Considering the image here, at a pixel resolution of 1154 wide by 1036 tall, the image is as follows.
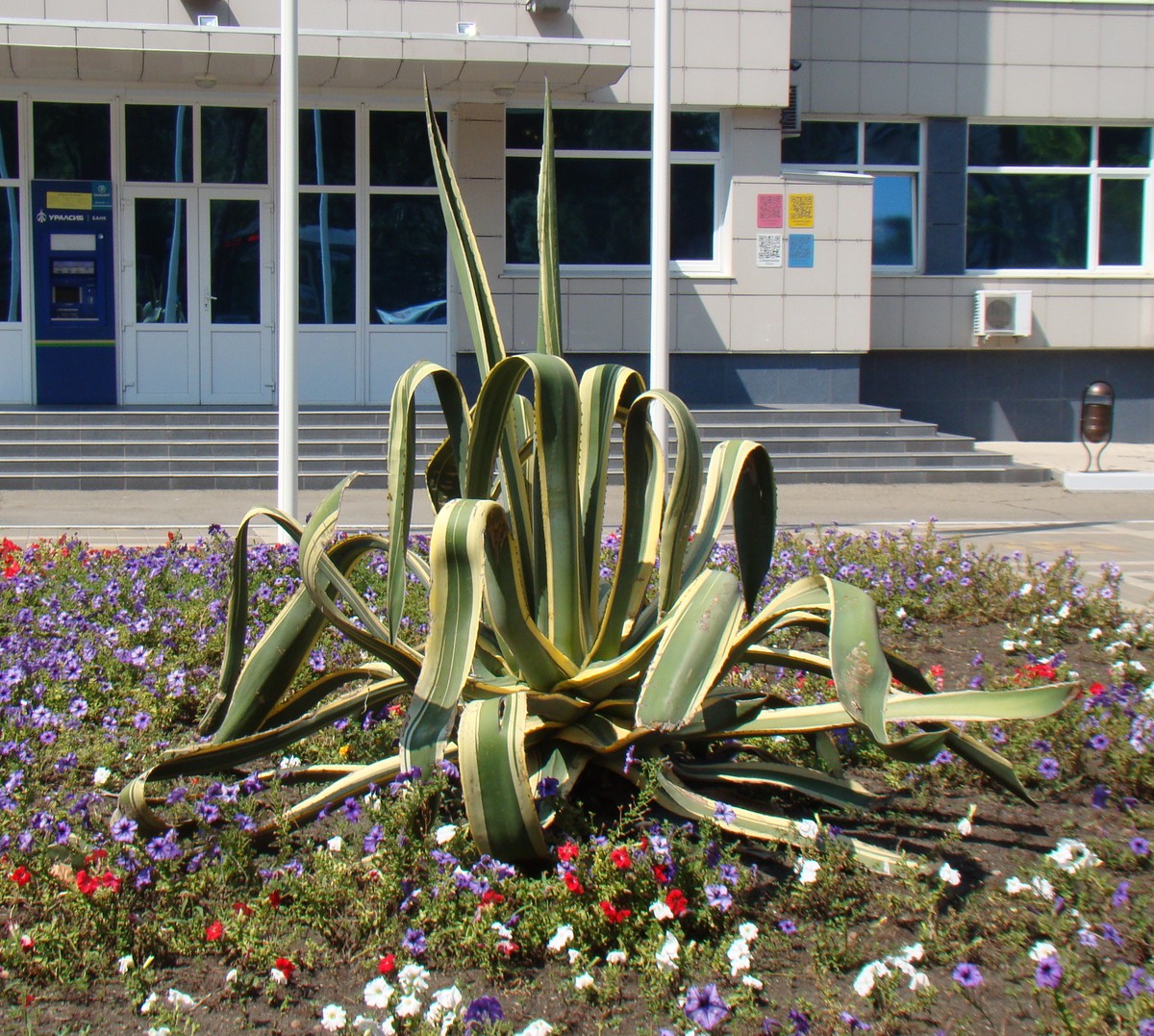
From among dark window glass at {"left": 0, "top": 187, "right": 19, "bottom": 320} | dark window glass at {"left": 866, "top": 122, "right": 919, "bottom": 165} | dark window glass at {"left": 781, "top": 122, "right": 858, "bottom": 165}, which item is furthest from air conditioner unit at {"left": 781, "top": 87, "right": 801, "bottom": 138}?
dark window glass at {"left": 0, "top": 187, "right": 19, "bottom": 320}

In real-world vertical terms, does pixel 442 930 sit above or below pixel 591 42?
below

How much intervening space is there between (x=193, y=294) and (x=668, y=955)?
1456 centimetres

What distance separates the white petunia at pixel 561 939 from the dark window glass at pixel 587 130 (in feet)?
48.1

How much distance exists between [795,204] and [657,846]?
14465mm

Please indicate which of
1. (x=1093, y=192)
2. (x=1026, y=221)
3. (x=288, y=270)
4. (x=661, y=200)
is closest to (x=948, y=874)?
(x=288, y=270)

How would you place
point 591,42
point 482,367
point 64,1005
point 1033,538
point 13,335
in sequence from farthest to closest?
point 13,335 → point 591,42 → point 1033,538 → point 482,367 → point 64,1005

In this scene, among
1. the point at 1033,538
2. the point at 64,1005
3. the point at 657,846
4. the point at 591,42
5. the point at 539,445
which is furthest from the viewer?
the point at 591,42

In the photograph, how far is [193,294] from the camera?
16.2m

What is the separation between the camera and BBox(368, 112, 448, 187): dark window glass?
53.4ft

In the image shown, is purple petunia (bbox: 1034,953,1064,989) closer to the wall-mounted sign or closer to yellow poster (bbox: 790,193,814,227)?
the wall-mounted sign

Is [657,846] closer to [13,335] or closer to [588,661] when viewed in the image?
[588,661]

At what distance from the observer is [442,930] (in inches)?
117

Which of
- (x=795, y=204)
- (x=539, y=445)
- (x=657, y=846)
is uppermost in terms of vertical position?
(x=795, y=204)

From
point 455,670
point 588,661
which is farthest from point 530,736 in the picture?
point 455,670
